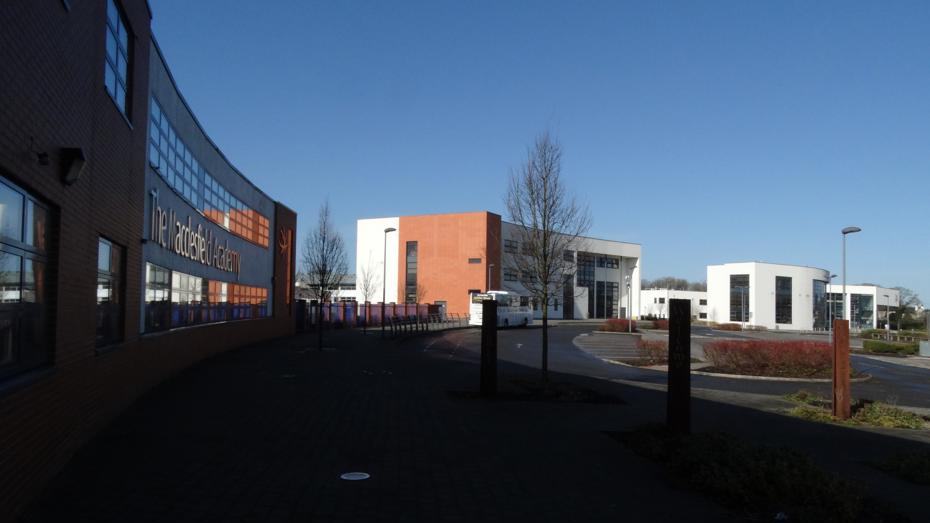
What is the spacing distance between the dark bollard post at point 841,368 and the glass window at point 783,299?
89.0m

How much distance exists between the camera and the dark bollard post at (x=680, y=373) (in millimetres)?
9867

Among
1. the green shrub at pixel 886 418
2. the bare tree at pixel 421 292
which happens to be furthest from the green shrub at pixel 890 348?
the bare tree at pixel 421 292

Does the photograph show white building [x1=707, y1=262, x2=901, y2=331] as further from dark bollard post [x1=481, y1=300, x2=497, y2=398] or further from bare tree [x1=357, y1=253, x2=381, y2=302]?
dark bollard post [x1=481, y1=300, x2=497, y2=398]

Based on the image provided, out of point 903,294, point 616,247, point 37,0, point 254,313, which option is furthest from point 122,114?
point 903,294

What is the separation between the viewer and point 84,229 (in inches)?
326

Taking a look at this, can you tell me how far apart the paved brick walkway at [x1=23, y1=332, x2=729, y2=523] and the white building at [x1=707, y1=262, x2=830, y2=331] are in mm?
88771

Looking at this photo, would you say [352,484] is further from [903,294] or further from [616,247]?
[903,294]

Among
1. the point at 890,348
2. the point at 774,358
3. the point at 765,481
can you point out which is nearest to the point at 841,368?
the point at 765,481

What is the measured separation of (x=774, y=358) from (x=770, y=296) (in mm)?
78727

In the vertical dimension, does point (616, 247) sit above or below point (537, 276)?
above

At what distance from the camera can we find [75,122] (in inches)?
303

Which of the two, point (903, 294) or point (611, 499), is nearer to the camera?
point (611, 499)

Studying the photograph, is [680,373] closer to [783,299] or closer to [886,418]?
[886,418]

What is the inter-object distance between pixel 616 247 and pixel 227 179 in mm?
80708
